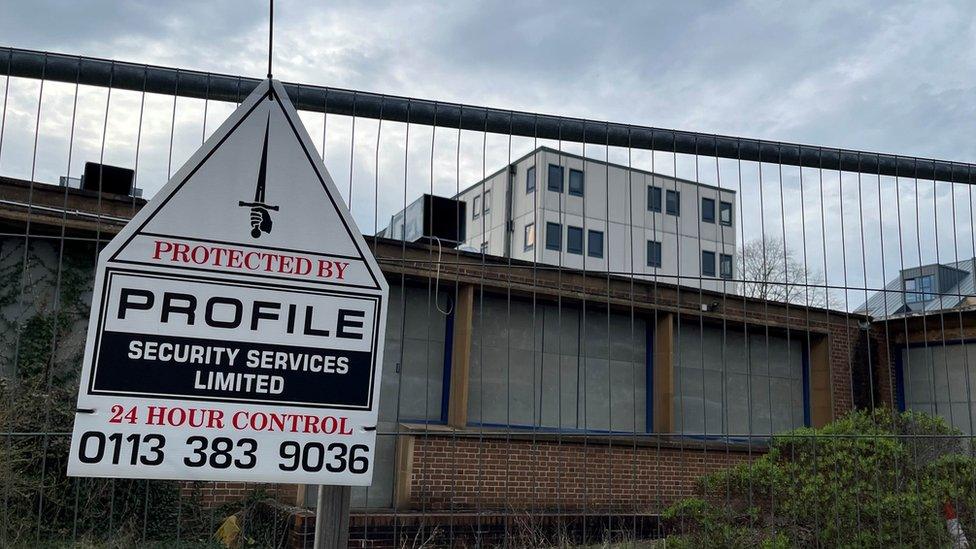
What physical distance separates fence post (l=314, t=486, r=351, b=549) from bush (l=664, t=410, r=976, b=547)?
166 inches

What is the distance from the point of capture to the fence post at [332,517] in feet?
8.42

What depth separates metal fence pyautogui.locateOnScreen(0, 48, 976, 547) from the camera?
4867 mm

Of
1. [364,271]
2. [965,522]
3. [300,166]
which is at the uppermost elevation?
[300,166]

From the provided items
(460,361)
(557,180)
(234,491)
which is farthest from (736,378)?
(557,180)

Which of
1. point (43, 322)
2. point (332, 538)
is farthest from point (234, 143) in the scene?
point (43, 322)

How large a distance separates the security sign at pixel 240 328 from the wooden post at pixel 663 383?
459 inches

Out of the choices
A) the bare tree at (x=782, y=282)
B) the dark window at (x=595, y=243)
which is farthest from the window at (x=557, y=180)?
the dark window at (x=595, y=243)

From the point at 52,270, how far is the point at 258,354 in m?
8.38

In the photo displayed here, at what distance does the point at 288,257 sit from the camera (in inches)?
97.0

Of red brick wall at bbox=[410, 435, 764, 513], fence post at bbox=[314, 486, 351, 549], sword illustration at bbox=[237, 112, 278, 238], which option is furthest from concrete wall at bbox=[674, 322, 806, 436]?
sword illustration at bbox=[237, 112, 278, 238]

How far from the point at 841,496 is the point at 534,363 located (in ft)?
12.2

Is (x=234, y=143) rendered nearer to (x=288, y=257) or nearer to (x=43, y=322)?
(x=288, y=257)

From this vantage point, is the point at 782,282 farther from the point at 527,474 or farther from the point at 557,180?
the point at 557,180

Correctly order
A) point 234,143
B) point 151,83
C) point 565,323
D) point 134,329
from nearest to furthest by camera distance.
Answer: point 134,329
point 234,143
point 151,83
point 565,323
